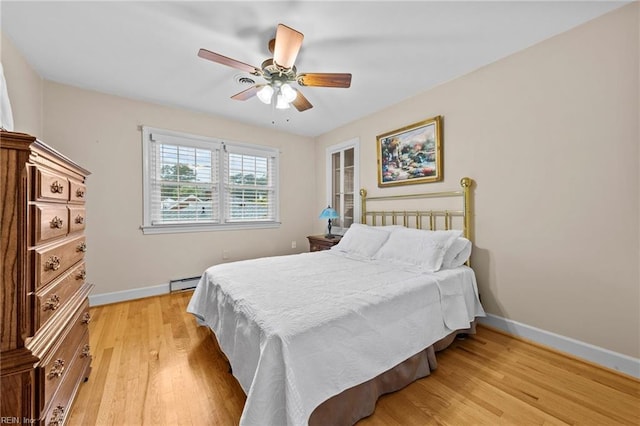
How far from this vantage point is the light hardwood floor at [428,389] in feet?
4.66

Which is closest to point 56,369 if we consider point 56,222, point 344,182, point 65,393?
point 65,393

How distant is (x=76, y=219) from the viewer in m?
1.53

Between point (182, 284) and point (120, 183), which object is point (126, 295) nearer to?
point (182, 284)

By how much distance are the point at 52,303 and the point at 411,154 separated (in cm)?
325

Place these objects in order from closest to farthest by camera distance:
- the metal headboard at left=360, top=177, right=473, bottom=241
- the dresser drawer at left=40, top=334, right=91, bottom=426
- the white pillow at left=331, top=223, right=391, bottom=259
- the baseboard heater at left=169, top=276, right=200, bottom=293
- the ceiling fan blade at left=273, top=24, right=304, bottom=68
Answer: the dresser drawer at left=40, top=334, right=91, bottom=426 → the ceiling fan blade at left=273, top=24, right=304, bottom=68 → the metal headboard at left=360, top=177, right=473, bottom=241 → the white pillow at left=331, top=223, right=391, bottom=259 → the baseboard heater at left=169, top=276, right=200, bottom=293

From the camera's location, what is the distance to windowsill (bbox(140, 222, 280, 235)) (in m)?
3.33

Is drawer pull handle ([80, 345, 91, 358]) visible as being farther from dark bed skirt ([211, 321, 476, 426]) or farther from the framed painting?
the framed painting

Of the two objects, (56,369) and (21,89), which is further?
(21,89)

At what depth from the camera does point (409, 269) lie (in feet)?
7.39

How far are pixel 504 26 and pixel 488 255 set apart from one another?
194 cm

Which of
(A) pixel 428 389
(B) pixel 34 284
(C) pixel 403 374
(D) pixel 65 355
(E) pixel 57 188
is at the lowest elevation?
(A) pixel 428 389

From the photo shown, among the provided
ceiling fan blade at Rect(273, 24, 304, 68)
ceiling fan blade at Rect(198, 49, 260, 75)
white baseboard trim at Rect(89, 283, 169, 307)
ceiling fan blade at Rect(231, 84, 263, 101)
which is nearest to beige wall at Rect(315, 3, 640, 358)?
ceiling fan blade at Rect(273, 24, 304, 68)

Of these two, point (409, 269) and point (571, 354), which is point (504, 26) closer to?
point (409, 269)

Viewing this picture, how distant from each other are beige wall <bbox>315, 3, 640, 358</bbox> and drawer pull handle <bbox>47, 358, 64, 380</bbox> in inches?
123
